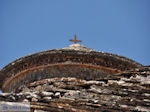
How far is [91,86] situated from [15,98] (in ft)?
3.90

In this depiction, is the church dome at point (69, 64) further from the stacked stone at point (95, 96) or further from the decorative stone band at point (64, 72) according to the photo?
the stacked stone at point (95, 96)

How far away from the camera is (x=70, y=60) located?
960 cm

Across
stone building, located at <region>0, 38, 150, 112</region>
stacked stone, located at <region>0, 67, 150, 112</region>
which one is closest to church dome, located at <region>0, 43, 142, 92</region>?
stone building, located at <region>0, 38, 150, 112</region>

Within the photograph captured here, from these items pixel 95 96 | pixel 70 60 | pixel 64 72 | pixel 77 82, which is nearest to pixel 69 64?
pixel 70 60

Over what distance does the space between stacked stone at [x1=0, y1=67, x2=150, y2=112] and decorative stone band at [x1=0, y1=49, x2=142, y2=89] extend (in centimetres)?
404

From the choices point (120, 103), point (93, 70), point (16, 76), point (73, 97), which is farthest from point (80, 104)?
point (16, 76)

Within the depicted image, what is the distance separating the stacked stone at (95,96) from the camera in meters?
4.26

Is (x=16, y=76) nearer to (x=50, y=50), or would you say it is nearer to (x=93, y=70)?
(x=50, y=50)

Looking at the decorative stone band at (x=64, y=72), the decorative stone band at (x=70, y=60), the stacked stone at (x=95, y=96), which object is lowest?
the stacked stone at (x=95, y=96)

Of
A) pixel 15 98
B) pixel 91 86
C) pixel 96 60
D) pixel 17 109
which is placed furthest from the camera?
pixel 96 60

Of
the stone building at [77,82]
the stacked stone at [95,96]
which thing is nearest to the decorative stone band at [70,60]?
the stone building at [77,82]

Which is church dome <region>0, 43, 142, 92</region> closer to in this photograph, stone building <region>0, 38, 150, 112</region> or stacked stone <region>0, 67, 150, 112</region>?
stone building <region>0, 38, 150, 112</region>

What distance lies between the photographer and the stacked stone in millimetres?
4258

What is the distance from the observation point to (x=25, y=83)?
9.63 metres
